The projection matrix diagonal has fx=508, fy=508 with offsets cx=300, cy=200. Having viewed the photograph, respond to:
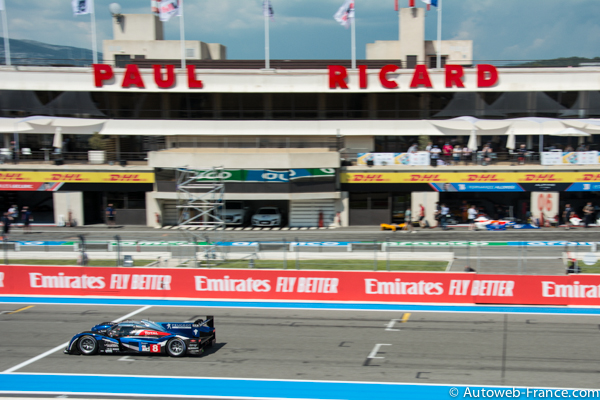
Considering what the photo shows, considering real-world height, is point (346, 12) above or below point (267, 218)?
above

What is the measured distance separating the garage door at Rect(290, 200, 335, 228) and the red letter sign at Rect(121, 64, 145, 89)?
1386cm

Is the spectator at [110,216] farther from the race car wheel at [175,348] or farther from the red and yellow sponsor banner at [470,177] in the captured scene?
the race car wheel at [175,348]

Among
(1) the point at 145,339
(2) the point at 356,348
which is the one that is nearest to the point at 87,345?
(1) the point at 145,339

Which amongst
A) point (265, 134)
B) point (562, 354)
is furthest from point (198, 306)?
point (265, 134)

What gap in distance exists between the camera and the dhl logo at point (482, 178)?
31625mm

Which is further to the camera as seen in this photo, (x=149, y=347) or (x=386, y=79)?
(x=386, y=79)

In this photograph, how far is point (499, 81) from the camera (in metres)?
34.1

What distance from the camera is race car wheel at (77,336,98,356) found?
1317cm

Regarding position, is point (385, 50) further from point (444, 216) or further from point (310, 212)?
point (310, 212)

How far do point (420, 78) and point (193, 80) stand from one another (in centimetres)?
1543

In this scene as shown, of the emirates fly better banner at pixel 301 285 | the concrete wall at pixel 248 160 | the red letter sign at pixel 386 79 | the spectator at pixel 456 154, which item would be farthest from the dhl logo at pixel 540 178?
the emirates fly better banner at pixel 301 285

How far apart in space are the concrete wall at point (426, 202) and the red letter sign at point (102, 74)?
2213cm

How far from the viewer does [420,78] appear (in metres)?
34.0

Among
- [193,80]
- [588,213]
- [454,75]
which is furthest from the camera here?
[193,80]
